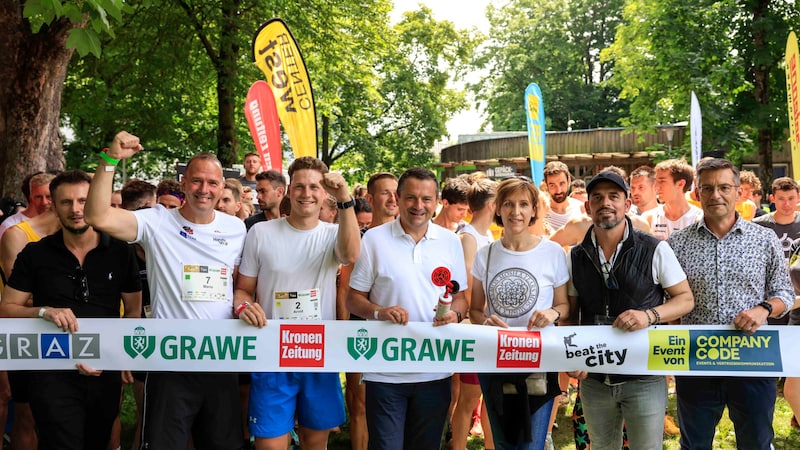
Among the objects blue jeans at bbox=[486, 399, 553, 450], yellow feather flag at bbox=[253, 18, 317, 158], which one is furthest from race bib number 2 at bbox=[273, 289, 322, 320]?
yellow feather flag at bbox=[253, 18, 317, 158]

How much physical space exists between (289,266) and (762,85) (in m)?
21.6

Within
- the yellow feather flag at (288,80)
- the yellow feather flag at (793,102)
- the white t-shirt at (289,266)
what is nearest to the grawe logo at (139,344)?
the white t-shirt at (289,266)

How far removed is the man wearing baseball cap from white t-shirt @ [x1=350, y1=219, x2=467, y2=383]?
0.75 m

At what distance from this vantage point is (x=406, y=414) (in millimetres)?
4137

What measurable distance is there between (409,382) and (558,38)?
46.5m

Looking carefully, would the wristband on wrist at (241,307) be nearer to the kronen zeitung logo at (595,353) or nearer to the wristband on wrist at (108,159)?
the wristband on wrist at (108,159)

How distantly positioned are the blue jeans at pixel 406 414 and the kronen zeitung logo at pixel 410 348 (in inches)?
6.0

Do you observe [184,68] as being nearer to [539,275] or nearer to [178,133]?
[178,133]

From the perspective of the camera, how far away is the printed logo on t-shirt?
4004 millimetres

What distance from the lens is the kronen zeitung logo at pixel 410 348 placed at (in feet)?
13.3

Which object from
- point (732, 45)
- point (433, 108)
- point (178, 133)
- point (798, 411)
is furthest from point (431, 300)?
point (433, 108)

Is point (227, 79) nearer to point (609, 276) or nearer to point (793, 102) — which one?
point (793, 102)

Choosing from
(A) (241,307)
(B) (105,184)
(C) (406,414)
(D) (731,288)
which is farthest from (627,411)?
(B) (105,184)

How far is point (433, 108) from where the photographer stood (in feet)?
111
